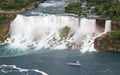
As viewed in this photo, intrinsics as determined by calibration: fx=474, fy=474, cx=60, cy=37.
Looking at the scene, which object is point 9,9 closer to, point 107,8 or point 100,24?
point 100,24

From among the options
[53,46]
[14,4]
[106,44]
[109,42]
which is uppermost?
[14,4]

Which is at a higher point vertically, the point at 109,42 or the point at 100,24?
the point at 100,24

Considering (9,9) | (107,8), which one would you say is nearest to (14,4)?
(9,9)

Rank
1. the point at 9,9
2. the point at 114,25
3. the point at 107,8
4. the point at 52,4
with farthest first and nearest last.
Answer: the point at 52,4 → the point at 9,9 → the point at 107,8 → the point at 114,25

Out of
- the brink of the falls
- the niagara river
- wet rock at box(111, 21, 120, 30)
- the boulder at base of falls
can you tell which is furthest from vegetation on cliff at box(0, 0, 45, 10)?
wet rock at box(111, 21, 120, 30)

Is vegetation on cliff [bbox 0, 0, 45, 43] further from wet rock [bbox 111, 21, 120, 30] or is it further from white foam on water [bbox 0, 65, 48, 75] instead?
wet rock [bbox 111, 21, 120, 30]

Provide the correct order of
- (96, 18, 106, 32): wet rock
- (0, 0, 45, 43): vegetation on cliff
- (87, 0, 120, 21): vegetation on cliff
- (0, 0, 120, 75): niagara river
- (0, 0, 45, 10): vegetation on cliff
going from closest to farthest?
(0, 0, 120, 75): niagara river < (96, 18, 106, 32): wet rock < (87, 0, 120, 21): vegetation on cliff < (0, 0, 45, 43): vegetation on cliff < (0, 0, 45, 10): vegetation on cliff

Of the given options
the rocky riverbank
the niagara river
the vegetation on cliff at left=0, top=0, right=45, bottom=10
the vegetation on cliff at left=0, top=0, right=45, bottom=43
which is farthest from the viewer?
the vegetation on cliff at left=0, top=0, right=45, bottom=10

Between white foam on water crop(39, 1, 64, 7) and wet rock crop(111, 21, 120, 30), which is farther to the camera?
white foam on water crop(39, 1, 64, 7)
